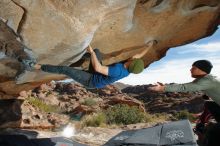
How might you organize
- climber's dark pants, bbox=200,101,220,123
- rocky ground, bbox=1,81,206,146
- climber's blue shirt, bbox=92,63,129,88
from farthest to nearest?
rocky ground, bbox=1,81,206,146 < climber's blue shirt, bbox=92,63,129,88 < climber's dark pants, bbox=200,101,220,123

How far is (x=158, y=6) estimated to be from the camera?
916 centimetres

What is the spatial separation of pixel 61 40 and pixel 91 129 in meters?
9.91

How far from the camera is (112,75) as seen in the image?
24.9 ft

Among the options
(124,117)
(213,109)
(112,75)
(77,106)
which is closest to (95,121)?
(124,117)

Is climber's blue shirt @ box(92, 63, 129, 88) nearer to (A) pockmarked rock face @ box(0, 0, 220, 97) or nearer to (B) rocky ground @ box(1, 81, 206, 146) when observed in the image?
(A) pockmarked rock face @ box(0, 0, 220, 97)

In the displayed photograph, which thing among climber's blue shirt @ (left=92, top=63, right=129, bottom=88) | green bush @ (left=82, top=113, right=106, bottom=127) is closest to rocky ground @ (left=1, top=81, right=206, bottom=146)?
Answer: green bush @ (left=82, top=113, right=106, bottom=127)

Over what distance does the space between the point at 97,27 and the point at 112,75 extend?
1131 millimetres

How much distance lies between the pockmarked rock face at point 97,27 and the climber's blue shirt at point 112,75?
0.88 metres

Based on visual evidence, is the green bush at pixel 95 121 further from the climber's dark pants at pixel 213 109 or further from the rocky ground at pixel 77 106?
the climber's dark pants at pixel 213 109

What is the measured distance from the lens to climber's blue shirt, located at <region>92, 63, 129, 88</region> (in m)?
7.54

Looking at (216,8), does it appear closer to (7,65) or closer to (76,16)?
(76,16)

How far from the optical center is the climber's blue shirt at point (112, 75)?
24.8 ft

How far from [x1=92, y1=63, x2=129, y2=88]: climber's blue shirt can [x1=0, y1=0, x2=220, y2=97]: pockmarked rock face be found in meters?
0.88

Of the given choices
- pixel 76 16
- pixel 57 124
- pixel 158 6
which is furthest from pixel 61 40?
pixel 57 124
